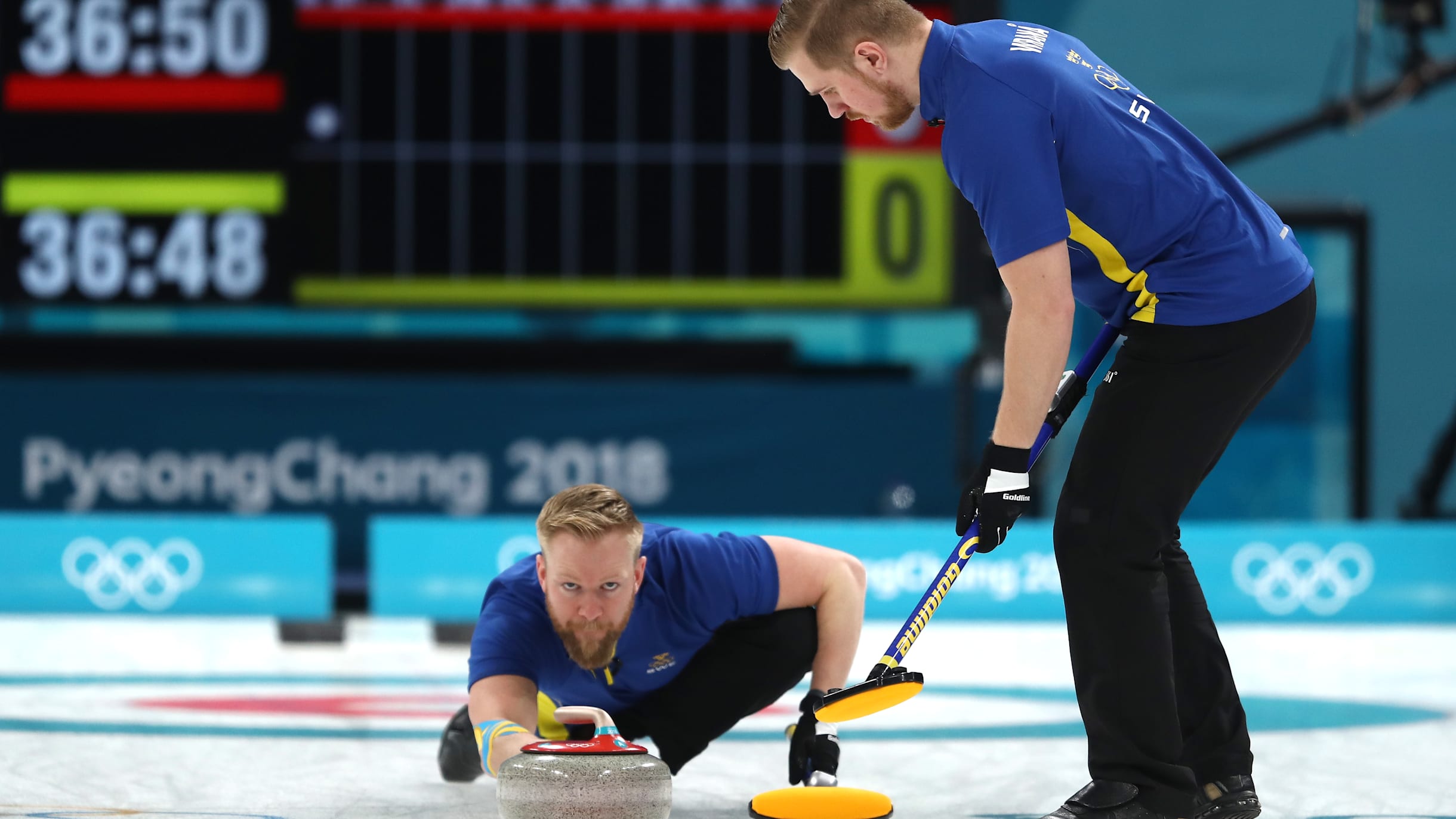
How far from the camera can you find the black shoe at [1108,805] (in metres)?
2.68

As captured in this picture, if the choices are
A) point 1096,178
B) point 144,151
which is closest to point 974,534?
point 1096,178

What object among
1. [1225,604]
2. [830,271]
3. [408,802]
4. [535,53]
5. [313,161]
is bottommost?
[1225,604]

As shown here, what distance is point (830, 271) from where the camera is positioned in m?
9.04

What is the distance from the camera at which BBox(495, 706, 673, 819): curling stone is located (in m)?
2.57

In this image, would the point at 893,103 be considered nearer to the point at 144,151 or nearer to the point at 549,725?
the point at 549,725

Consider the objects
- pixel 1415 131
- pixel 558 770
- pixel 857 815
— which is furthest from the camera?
pixel 1415 131

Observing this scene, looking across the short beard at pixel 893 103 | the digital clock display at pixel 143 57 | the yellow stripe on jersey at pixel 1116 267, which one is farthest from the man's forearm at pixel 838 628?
the digital clock display at pixel 143 57

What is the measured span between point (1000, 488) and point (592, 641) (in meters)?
0.86

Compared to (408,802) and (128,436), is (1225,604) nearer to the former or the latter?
(408,802)

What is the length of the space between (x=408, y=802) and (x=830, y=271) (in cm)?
627

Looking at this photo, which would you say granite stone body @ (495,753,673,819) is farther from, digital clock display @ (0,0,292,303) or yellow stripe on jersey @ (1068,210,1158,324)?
digital clock display @ (0,0,292,303)

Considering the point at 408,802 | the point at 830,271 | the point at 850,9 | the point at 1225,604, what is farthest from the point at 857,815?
the point at 830,271

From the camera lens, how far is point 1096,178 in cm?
265

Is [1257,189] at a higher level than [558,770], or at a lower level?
higher
